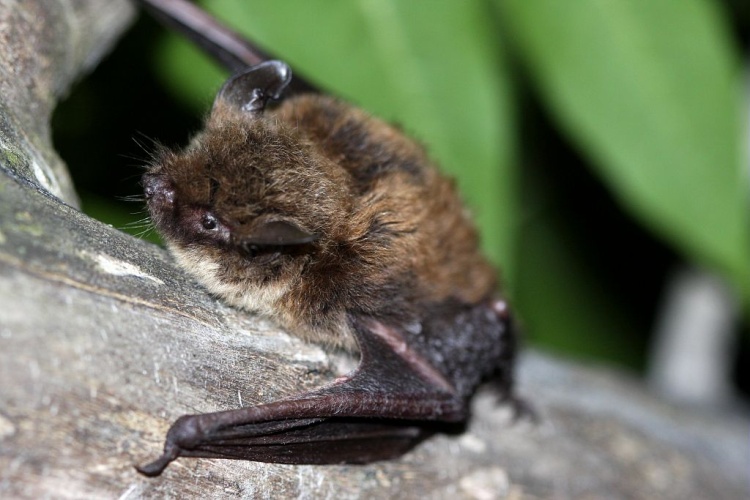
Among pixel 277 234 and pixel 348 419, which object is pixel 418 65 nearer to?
pixel 277 234

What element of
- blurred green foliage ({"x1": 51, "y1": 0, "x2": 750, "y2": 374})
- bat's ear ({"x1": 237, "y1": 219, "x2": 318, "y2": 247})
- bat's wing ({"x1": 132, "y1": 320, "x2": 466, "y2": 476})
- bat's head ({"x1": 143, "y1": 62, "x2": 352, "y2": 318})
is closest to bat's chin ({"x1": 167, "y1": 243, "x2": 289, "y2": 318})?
bat's head ({"x1": 143, "y1": 62, "x2": 352, "y2": 318})

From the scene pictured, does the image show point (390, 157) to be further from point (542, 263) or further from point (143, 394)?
point (542, 263)

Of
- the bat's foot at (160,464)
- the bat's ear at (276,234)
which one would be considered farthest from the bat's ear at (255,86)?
the bat's foot at (160,464)

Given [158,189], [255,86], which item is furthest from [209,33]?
[158,189]

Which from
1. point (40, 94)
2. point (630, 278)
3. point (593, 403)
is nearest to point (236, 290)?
point (40, 94)

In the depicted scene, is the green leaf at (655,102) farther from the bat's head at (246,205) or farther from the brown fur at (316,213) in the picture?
the bat's head at (246,205)

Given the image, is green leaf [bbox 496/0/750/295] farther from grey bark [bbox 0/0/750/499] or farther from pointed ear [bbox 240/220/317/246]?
pointed ear [bbox 240/220/317/246]
